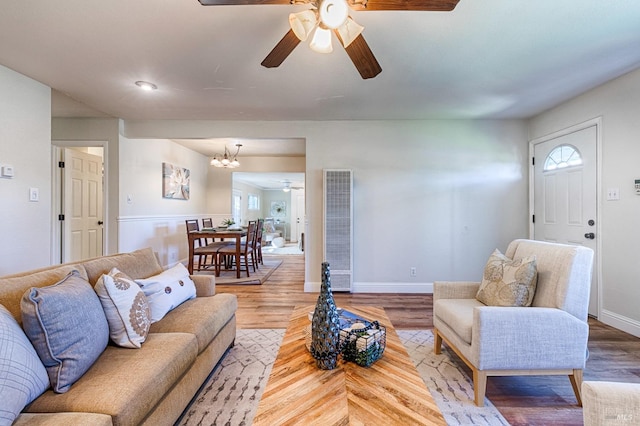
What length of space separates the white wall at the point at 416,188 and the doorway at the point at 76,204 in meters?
1.09

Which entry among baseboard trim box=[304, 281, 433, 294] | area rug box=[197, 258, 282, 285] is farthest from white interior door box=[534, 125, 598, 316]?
area rug box=[197, 258, 282, 285]

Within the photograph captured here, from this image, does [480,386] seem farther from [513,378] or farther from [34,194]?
[34,194]

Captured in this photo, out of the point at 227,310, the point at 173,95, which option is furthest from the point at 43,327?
the point at 173,95

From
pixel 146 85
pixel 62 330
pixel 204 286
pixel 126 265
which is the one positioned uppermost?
pixel 146 85

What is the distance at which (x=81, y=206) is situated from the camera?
4.41 m

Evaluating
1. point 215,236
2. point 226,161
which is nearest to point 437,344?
point 215,236

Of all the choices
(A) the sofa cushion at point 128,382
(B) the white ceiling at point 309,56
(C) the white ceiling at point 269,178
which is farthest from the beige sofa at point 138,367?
(C) the white ceiling at point 269,178

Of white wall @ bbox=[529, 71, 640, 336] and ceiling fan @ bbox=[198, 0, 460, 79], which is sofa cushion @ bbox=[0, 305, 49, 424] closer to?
ceiling fan @ bbox=[198, 0, 460, 79]

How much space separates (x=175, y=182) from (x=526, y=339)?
5684mm

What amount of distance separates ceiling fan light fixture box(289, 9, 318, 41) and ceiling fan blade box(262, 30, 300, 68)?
0.09 metres

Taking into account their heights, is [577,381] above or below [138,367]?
below

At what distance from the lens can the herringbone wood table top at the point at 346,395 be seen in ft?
3.30

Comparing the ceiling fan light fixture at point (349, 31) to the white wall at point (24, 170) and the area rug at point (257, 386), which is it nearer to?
the area rug at point (257, 386)

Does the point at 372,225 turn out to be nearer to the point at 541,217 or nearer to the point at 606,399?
the point at 541,217
